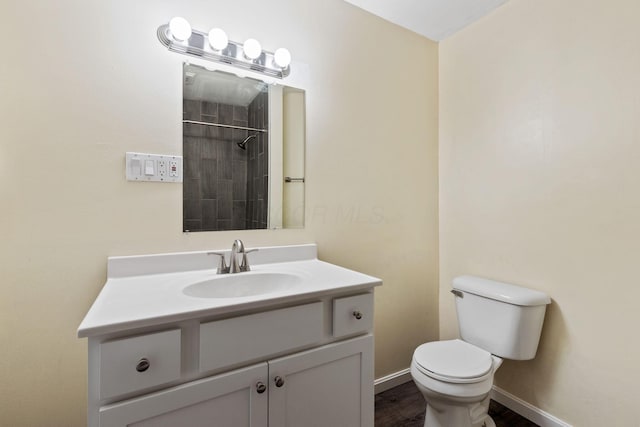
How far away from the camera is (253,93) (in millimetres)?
1406

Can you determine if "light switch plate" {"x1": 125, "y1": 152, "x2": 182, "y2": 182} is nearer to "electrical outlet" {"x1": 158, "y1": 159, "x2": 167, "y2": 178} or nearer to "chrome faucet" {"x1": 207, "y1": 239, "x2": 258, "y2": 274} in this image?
"electrical outlet" {"x1": 158, "y1": 159, "x2": 167, "y2": 178}

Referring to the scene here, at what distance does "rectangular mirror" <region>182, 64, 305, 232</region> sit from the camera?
128 cm

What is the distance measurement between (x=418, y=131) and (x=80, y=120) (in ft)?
5.73

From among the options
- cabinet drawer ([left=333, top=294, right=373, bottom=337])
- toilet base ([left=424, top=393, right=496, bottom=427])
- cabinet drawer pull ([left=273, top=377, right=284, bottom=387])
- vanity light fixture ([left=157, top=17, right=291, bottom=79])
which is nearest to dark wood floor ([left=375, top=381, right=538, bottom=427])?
toilet base ([left=424, top=393, right=496, bottom=427])

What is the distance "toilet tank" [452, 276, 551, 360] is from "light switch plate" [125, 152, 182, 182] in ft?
5.13

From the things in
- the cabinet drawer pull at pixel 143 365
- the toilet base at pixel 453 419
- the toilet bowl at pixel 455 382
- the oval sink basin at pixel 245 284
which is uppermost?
the oval sink basin at pixel 245 284

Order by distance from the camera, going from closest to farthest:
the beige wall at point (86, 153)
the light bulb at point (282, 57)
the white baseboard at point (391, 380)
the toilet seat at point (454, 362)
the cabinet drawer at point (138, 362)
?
the cabinet drawer at point (138, 362) < the beige wall at point (86, 153) < the toilet seat at point (454, 362) < the light bulb at point (282, 57) < the white baseboard at point (391, 380)

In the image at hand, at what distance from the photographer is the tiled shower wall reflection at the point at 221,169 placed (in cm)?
127

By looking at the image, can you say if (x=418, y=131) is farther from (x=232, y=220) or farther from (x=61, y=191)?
(x=61, y=191)

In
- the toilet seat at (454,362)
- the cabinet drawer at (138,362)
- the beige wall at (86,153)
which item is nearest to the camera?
the cabinet drawer at (138,362)

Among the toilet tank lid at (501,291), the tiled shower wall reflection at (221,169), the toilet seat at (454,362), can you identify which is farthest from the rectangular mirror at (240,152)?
the toilet tank lid at (501,291)

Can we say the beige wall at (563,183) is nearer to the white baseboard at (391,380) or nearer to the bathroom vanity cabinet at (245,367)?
the white baseboard at (391,380)

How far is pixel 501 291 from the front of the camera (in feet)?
4.91

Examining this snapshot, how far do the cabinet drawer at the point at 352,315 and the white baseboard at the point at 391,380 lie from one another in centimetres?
92
